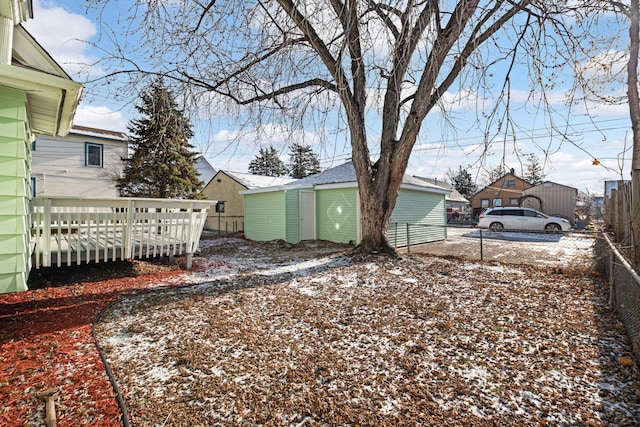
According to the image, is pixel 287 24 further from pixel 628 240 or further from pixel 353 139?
pixel 628 240

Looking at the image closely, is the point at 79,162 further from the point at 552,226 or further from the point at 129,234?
the point at 552,226

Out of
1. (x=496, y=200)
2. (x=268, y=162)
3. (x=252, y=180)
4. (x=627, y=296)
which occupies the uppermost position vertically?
(x=252, y=180)

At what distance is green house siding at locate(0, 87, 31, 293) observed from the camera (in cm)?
278

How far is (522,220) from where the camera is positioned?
15891 millimetres

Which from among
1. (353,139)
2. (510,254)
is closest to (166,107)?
(353,139)

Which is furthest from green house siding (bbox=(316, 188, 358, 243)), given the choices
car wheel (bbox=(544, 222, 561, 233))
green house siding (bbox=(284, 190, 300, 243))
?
car wheel (bbox=(544, 222, 561, 233))

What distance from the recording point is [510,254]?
8648 mm

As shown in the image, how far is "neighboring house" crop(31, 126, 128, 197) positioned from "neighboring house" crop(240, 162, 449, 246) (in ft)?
23.4

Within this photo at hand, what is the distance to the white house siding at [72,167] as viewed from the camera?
12.8 m

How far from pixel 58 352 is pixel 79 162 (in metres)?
14.3

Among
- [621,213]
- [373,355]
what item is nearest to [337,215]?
[621,213]

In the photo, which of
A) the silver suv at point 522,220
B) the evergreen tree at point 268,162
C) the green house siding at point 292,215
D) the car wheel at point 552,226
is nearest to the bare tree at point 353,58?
the evergreen tree at point 268,162

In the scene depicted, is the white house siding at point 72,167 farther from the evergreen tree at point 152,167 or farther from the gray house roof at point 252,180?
the gray house roof at point 252,180

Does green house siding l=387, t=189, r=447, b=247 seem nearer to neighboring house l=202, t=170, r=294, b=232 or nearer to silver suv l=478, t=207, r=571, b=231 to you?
silver suv l=478, t=207, r=571, b=231
